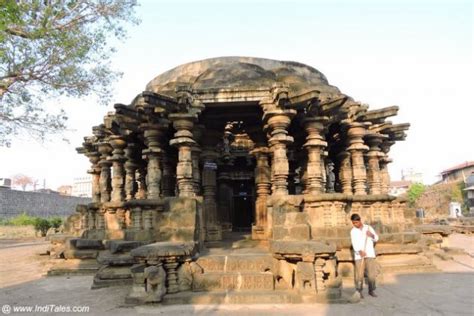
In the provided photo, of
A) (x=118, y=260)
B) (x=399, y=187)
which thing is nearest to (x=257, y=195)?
(x=118, y=260)

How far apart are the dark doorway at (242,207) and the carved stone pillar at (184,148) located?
997cm

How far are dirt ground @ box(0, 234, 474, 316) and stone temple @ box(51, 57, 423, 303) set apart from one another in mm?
282

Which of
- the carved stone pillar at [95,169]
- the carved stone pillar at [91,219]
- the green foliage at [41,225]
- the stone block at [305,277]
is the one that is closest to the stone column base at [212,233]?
the carved stone pillar at [91,219]

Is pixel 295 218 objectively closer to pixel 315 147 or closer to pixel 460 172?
pixel 315 147

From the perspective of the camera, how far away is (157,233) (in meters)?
6.73

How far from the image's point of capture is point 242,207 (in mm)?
17750

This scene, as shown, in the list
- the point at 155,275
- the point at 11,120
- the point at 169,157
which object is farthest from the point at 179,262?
the point at 11,120

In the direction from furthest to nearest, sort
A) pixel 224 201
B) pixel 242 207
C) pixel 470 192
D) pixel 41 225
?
pixel 470 192
pixel 41 225
pixel 242 207
pixel 224 201

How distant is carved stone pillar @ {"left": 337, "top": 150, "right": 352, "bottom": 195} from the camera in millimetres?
9195

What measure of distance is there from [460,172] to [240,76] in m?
55.8

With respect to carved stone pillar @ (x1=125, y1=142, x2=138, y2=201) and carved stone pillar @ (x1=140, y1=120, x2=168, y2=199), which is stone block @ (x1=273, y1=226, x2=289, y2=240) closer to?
carved stone pillar @ (x1=140, y1=120, x2=168, y2=199)

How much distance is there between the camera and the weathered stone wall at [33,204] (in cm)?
3391

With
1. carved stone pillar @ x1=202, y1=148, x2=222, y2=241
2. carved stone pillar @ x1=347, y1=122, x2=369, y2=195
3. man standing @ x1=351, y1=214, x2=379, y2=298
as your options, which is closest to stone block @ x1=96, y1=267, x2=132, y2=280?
carved stone pillar @ x1=202, y1=148, x2=222, y2=241

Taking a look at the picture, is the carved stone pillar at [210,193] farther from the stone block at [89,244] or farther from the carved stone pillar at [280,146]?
the stone block at [89,244]
